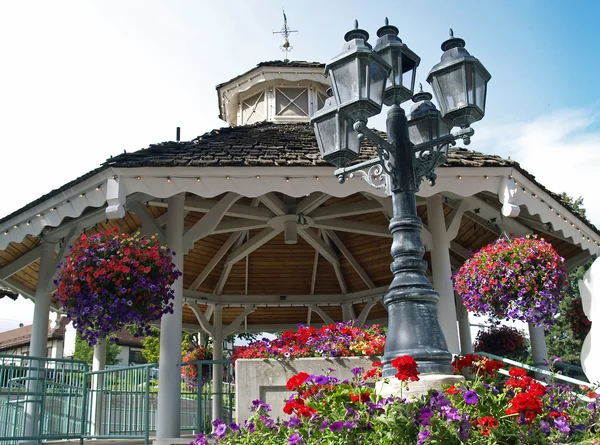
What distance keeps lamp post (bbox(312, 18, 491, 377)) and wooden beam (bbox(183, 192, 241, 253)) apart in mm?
3434

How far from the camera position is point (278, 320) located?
1759 cm

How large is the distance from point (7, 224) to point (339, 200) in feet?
22.5

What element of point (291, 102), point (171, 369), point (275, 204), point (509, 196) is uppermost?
point (291, 102)

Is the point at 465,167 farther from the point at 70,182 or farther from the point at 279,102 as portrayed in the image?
the point at 279,102

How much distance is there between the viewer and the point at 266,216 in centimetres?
1130

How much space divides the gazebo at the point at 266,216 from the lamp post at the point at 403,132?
6.58ft

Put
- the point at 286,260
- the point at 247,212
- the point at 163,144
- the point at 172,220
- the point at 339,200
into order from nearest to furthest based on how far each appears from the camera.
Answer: the point at 172,220 → the point at 163,144 → the point at 247,212 → the point at 339,200 → the point at 286,260

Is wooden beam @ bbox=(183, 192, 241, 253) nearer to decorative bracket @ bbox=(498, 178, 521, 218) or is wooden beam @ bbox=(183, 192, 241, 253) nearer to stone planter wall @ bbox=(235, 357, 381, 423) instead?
stone planter wall @ bbox=(235, 357, 381, 423)

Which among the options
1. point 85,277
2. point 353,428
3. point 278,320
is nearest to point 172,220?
point 85,277

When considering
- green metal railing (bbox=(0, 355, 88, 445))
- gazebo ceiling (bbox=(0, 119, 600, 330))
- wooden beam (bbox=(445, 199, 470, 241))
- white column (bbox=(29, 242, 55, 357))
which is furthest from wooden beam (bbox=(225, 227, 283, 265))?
green metal railing (bbox=(0, 355, 88, 445))

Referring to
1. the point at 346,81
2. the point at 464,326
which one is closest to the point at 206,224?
the point at 346,81

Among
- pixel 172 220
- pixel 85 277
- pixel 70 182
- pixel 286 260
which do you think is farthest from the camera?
pixel 286 260

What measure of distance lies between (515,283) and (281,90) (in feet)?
26.7

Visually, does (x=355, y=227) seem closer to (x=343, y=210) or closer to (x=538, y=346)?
(x=343, y=210)
